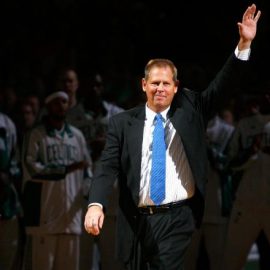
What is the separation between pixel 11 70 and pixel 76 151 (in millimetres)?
4216

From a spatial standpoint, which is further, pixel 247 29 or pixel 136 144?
pixel 136 144

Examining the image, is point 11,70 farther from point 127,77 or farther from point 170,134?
point 170,134

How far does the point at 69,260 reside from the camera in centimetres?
994

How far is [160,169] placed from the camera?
727 centimetres

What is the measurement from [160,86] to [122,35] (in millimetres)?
7537

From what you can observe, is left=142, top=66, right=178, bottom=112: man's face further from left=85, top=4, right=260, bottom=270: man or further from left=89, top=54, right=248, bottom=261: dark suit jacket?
left=89, top=54, right=248, bottom=261: dark suit jacket

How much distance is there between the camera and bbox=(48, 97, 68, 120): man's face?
10008 millimetres

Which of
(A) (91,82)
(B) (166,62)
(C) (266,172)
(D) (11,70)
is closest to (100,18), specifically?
(D) (11,70)

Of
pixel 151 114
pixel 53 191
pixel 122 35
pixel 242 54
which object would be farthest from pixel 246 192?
pixel 122 35

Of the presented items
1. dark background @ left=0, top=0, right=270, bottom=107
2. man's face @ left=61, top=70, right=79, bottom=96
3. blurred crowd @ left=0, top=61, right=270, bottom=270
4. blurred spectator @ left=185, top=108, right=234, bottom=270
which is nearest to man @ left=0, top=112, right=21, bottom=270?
blurred crowd @ left=0, top=61, right=270, bottom=270

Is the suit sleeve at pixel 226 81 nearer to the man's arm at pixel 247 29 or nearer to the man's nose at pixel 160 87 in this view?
the man's arm at pixel 247 29

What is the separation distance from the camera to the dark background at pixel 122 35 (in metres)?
14.3

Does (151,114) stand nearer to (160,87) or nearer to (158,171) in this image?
(160,87)

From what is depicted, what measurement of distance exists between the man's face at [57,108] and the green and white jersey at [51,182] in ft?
0.40
